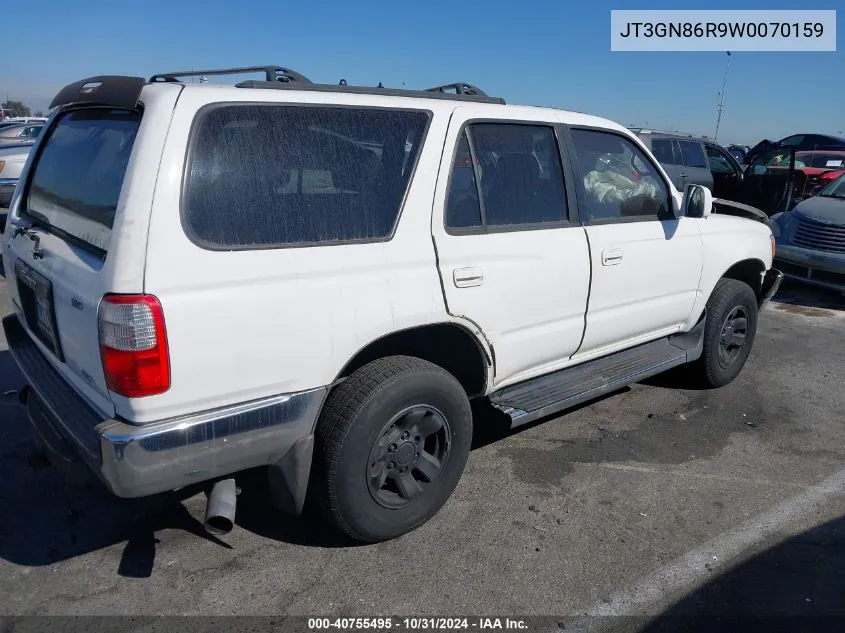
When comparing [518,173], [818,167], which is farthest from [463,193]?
[818,167]

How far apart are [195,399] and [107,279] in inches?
19.7

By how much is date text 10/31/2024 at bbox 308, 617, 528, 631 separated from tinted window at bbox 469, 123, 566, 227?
1747 millimetres

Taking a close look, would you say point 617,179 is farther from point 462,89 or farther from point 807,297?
point 807,297

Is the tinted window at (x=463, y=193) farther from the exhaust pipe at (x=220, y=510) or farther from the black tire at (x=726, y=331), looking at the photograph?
the black tire at (x=726, y=331)

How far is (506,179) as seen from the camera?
11.3ft

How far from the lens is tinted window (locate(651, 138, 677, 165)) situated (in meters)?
11.8

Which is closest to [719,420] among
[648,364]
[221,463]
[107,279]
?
[648,364]

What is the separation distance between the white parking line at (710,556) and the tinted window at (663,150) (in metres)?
8.97

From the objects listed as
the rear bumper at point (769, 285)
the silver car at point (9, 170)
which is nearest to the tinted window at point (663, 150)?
the rear bumper at point (769, 285)

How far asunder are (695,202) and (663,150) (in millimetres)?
8306

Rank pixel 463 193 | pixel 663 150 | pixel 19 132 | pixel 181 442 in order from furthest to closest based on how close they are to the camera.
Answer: pixel 19 132
pixel 663 150
pixel 463 193
pixel 181 442

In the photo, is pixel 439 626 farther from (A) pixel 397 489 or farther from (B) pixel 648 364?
(B) pixel 648 364

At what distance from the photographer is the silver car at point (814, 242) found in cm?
774

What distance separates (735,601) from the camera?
2.78m
